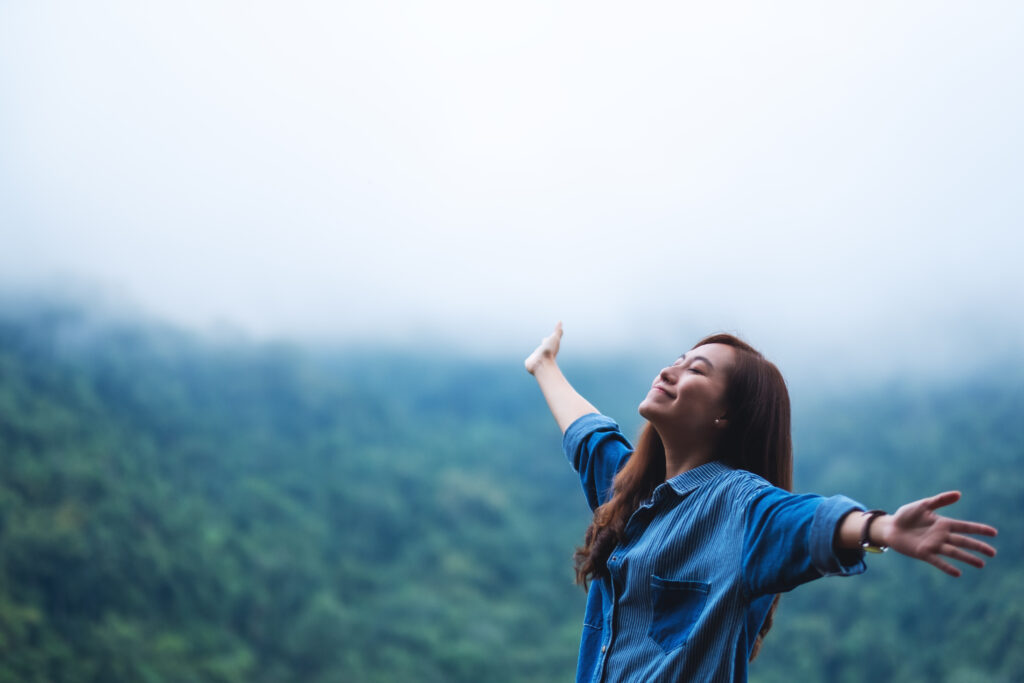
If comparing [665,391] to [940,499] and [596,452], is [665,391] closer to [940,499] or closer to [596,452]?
[596,452]

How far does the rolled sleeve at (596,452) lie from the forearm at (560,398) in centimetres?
3

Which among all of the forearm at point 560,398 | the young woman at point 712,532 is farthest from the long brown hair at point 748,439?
the forearm at point 560,398

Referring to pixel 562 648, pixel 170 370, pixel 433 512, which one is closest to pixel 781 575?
pixel 562 648

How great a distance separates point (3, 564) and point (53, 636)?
0.59m

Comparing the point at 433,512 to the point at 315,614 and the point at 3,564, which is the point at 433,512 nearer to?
the point at 315,614

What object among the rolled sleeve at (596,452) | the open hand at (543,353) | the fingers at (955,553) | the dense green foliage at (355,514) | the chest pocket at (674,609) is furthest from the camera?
the dense green foliage at (355,514)

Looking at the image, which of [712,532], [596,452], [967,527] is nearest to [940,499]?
[967,527]

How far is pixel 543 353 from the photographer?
1391mm

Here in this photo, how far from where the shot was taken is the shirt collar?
38.3 inches

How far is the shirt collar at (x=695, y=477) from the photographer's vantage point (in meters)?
0.97

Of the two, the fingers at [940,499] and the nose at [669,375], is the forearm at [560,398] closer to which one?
the nose at [669,375]

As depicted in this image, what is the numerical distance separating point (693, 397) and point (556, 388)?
341 mm

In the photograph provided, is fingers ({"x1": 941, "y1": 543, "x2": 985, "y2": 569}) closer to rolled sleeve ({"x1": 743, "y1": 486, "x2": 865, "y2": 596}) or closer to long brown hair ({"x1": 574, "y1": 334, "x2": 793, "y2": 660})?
rolled sleeve ({"x1": 743, "y1": 486, "x2": 865, "y2": 596})

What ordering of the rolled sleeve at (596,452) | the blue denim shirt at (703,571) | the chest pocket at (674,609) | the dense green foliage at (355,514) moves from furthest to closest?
the dense green foliage at (355,514) < the rolled sleeve at (596,452) < the chest pocket at (674,609) < the blue denim shirt at (703,571)
